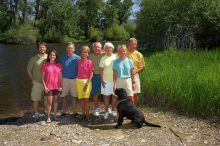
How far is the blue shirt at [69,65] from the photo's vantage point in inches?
416

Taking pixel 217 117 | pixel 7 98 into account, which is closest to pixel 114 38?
pixel 7 98

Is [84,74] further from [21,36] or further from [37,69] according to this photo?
[21,36]

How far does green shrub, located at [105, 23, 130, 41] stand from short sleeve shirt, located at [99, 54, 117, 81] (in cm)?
7487

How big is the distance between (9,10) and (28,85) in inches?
2328

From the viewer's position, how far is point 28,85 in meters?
19.2

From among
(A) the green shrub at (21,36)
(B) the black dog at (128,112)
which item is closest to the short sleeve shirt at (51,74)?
(B) the black dog at (128,112)

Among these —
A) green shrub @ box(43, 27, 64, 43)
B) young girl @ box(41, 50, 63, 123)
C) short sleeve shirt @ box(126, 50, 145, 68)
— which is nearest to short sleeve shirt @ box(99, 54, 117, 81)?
short sleeve shirt @ box(126, 50, 145, 68)

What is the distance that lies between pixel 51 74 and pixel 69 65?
56 cm

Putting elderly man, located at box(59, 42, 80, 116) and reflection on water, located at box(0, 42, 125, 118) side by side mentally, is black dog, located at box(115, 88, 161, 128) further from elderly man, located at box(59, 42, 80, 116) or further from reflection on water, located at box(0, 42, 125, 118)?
reflection on water, located at box(0, 42, 125, 118)

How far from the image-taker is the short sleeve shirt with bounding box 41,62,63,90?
403 inches

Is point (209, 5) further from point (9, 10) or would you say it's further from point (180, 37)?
point (9, 10)

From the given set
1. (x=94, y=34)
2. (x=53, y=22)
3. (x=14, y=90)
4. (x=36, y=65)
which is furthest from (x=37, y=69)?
(x=94, y=34)

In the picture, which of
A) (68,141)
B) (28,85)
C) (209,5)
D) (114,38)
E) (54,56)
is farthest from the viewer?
(114,38)

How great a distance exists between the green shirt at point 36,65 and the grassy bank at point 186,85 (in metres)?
3.50
